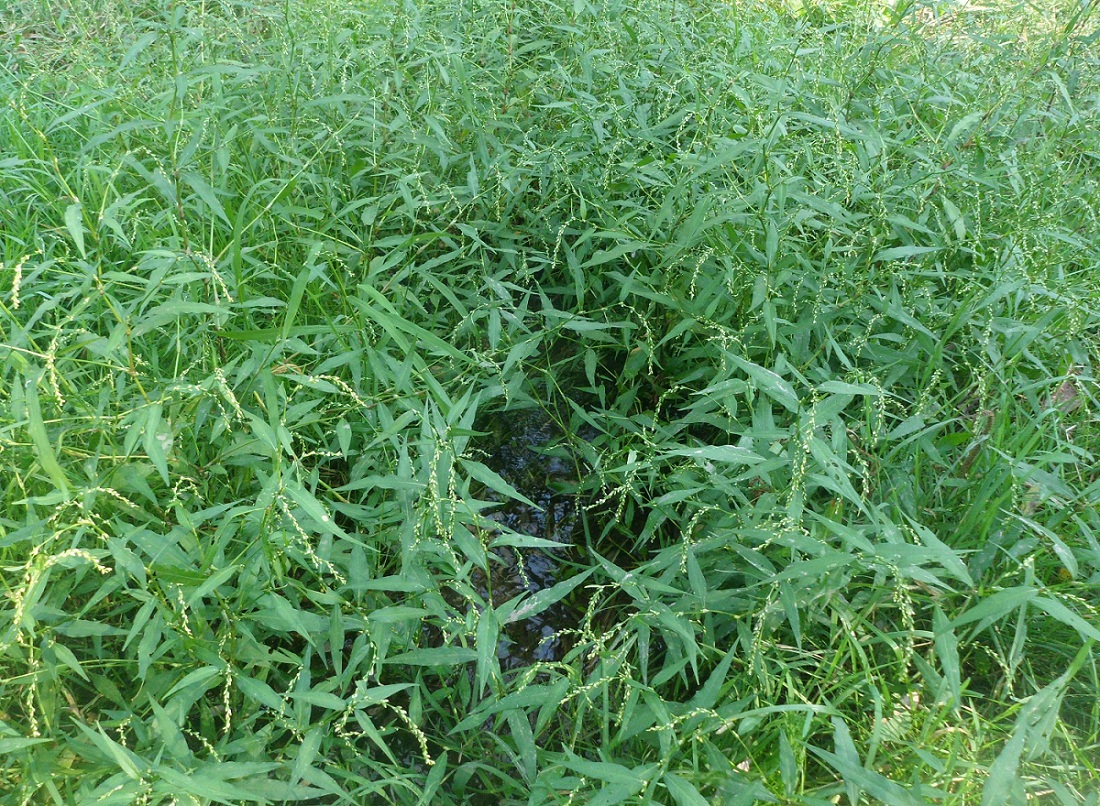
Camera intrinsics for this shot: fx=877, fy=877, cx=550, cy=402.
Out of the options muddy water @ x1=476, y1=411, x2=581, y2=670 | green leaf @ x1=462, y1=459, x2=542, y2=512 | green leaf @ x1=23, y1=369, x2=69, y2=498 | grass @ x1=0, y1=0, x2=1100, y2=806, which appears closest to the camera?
green leaf @ x1=23, y1=369, x2=69, y2=498

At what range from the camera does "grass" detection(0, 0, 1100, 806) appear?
159 cm

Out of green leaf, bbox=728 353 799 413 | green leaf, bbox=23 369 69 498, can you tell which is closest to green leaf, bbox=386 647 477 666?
green leaf, bbox=23 369 69 498

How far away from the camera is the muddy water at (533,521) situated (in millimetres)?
A: 2129

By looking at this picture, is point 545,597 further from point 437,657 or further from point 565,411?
point 565,411

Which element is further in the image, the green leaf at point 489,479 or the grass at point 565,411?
the green leaf at point 489,479

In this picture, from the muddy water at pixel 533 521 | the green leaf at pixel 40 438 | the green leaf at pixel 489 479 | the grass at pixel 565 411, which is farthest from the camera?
the muddy water at pixel 533 521

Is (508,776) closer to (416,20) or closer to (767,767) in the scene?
(767,767)

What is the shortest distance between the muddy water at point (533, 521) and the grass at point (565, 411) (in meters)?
0.06

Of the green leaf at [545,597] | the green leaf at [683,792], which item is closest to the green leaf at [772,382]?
the green leaf at [545,597]

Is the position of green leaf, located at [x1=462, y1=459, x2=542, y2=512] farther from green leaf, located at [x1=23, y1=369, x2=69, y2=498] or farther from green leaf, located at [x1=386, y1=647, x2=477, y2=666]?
green leaf, located at [x1=23, y1=369, x2=69, y2=498]

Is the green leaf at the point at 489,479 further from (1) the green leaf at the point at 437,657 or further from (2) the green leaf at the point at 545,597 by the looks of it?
(1) the green leaf at the point at 437,657

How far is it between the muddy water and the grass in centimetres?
6

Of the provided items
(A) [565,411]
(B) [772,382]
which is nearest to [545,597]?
(B) [772,382]

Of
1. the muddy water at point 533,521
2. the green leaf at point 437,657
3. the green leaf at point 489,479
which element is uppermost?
the green leaf at point 489,479
